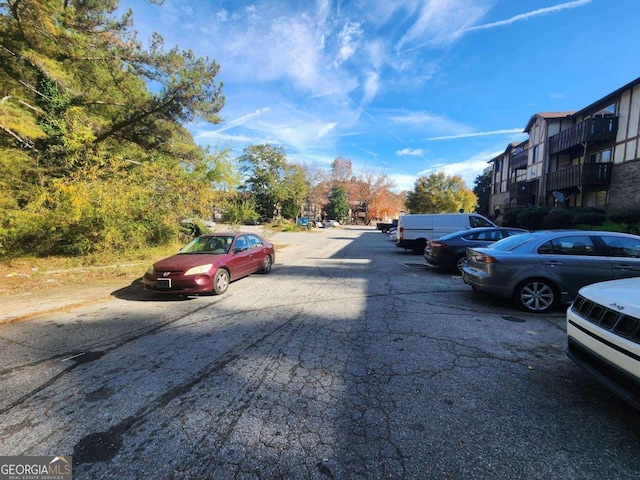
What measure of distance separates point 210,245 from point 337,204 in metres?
66.6

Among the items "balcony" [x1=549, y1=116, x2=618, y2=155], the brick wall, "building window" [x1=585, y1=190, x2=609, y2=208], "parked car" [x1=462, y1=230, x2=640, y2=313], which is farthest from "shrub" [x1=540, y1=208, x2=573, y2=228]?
"parked car" [x1=462, y1=230, x2=640, y2=313]

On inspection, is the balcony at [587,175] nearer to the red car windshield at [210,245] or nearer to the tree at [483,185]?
the red car windshield at [210,245]

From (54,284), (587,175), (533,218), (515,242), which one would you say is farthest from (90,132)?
(587,175)

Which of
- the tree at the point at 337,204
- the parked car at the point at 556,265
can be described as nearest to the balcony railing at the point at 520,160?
the parked car at the point at 556,265

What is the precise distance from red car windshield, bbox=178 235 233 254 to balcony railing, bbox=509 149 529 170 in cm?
3172

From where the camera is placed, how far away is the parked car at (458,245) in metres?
9.27

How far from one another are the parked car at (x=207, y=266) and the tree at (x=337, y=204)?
65.1m

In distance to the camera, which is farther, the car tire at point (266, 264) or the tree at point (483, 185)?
the tree at point (483, 185)

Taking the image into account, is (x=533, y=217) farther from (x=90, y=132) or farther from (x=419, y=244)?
(x=90, y=132)

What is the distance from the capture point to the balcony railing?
97.0 feet

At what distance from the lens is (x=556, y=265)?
5.29m

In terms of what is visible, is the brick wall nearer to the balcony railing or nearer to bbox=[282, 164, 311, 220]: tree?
the balcony railing

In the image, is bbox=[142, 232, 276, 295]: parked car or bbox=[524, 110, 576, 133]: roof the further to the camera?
bbox=[524, 110, 576, 133]: roof

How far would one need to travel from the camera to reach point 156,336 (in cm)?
443
